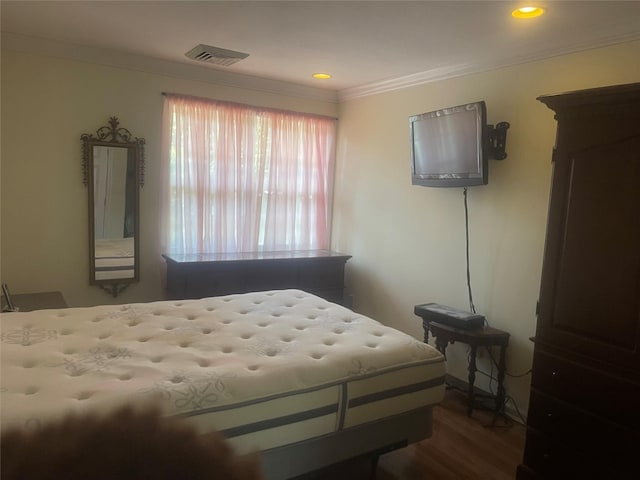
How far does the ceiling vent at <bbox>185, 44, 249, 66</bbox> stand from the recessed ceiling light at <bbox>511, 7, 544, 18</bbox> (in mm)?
1888

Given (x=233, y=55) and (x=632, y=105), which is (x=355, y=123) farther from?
(x=632, y=105)

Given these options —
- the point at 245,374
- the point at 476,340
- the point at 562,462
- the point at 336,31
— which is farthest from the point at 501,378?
the point at 336,31

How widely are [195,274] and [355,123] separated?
7.05 feet

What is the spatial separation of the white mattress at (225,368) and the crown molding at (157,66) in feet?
6.97

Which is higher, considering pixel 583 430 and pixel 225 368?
pixel 225 368

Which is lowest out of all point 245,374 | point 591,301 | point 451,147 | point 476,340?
point 476,340

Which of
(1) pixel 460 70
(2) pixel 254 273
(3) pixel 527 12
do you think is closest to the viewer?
(3) pixel 527 12

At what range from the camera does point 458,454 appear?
267cm

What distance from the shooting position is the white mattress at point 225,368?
66.3 inches

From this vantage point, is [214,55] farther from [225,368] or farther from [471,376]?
[471,376]

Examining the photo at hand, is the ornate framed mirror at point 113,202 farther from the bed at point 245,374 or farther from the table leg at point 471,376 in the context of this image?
the table leg at point 471,376

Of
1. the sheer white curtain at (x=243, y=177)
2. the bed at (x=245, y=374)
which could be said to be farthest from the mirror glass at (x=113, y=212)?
the bed at (x=245, y=374)

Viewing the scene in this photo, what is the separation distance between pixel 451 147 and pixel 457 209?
508 mm

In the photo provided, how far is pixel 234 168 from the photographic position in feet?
14.1
